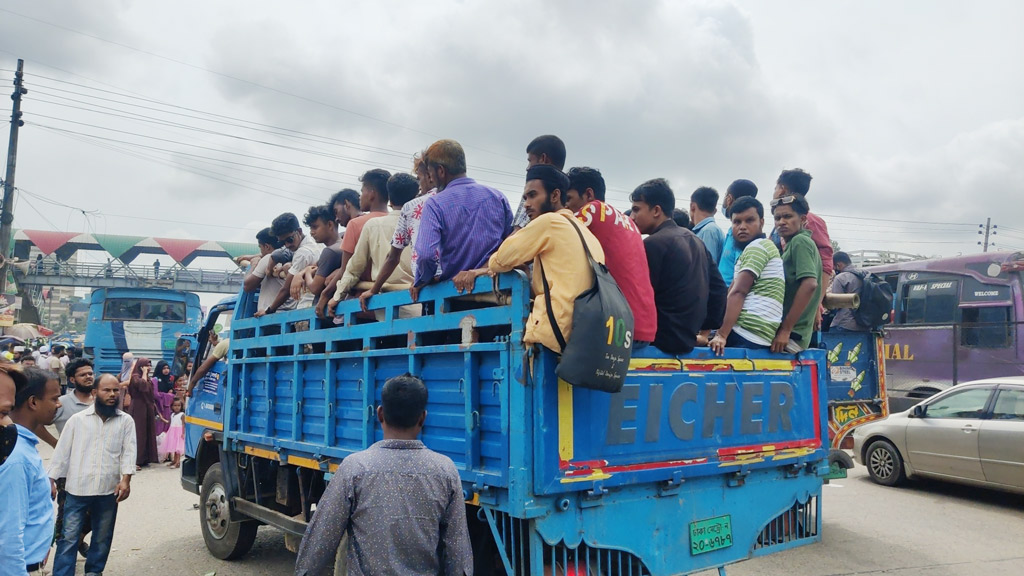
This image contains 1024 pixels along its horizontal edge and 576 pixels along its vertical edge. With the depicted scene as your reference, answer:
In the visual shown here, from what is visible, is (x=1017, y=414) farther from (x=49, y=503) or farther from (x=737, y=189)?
(x=49, y=503)

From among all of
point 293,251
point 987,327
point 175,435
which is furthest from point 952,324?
point 175,435

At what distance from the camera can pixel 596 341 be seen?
263cm

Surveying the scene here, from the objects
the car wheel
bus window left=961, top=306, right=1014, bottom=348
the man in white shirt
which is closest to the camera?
the man in white shirt

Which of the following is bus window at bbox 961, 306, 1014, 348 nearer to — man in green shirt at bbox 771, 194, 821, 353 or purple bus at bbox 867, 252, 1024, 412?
purple bus at bbox 867, 252, 1024, 412

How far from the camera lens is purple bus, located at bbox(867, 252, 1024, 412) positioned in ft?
35.6

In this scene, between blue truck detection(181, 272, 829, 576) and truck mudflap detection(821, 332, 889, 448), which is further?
truck mudflap detection(821, 332, 889, 448)

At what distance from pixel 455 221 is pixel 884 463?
25.0ft

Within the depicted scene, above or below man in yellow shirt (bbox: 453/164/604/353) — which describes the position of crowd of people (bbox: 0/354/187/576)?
below

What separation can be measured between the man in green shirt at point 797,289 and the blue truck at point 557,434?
0.37ft

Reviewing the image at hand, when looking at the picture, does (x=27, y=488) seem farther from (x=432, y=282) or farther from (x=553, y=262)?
(x=553, y=262)

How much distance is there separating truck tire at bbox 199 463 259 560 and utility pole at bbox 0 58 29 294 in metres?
16.5

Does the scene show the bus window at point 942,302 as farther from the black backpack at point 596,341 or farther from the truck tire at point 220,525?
the truck tire at point 220,525

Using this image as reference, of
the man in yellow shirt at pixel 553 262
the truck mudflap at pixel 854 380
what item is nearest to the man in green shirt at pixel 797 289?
the man in yellow shirt at pixel 553 262

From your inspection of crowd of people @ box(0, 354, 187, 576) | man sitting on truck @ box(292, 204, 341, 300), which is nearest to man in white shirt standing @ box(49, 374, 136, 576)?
crowd of people @ box(0, 354, 187, 576)
